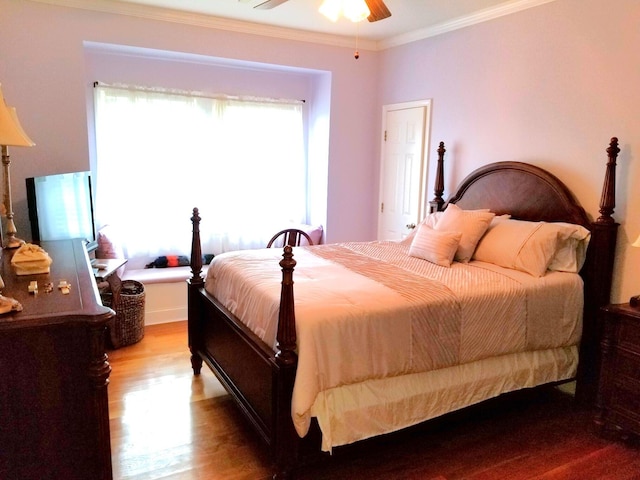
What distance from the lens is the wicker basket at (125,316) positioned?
12.0 ft

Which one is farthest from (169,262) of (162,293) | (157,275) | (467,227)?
(467,227)

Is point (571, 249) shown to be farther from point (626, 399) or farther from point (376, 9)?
point (376, 9)

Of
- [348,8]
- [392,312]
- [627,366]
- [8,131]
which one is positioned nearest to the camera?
[8,131]

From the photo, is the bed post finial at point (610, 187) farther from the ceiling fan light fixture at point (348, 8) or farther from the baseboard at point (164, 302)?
the baseboard at point (164, 302)

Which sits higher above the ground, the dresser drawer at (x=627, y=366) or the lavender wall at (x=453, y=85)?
the lavender wall at (x=453, y=85)

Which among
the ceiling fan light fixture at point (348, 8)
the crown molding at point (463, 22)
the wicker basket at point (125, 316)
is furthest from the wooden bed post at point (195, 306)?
the crown molding at point (463, 22)

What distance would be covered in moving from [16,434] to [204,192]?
333 cm

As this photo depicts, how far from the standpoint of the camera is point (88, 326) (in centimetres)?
159

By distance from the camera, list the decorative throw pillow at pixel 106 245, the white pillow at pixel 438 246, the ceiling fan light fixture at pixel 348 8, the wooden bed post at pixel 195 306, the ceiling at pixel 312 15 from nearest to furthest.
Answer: the ceiling fan light fixture at pixel 348 8, the white pillow at pixel 438 246, the wooden bed post at pixel 195 306, the ceiling at pixel 312 15, the decorative throw pillow at pixel 106 245

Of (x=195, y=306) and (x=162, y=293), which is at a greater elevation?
(x=195, y=306)

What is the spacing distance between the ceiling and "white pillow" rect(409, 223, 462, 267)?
169 centimetres

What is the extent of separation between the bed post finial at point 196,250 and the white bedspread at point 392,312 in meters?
0.18

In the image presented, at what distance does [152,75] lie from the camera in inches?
172

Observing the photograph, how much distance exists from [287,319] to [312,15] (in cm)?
284
